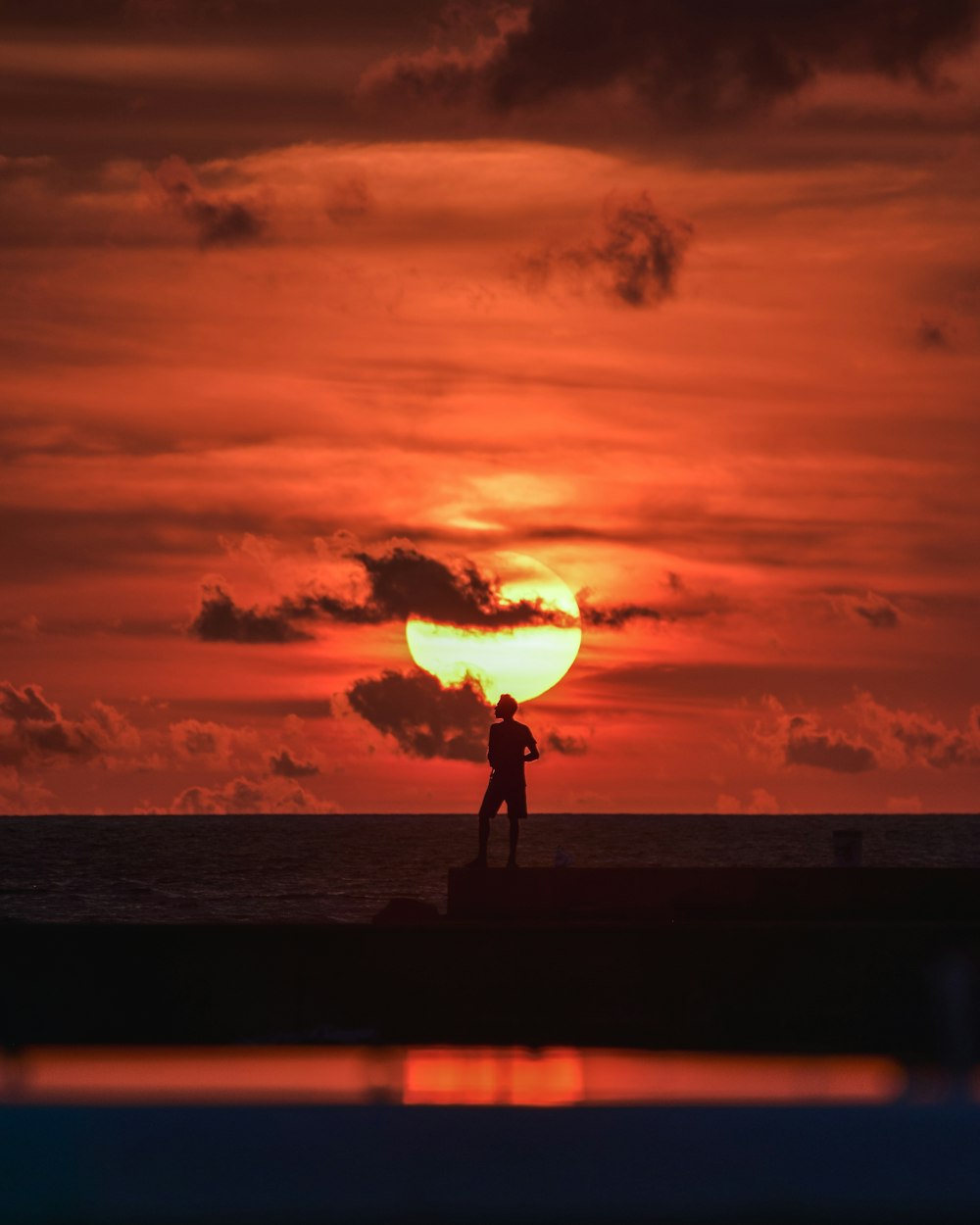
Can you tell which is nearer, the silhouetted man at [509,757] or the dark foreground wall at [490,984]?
the dark foreground wall at [490,984]

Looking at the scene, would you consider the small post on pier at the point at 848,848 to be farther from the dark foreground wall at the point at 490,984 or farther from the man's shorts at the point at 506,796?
the dark foreground wall at the point at 490,984

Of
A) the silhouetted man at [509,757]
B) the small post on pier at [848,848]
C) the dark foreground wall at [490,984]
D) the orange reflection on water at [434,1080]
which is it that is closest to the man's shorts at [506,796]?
the silhouetted man at [509,757]

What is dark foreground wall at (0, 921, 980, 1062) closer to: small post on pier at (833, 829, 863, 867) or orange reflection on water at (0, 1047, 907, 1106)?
orange reflection on water at (0, 1047, 907, 1106)

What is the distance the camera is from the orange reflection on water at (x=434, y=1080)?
513cm

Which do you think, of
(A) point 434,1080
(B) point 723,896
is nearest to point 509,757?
(B) point 723,896

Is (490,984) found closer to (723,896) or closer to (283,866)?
(723,896)

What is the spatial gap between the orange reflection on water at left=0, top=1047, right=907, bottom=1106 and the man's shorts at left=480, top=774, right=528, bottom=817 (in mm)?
9927

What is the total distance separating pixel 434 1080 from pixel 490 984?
3.66 meters

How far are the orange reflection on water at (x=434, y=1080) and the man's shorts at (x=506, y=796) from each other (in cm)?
993

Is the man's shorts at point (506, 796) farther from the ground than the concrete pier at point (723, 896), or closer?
farther from the ground

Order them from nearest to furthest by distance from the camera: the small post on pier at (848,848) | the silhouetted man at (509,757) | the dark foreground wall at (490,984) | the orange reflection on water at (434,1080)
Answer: the orange reflection on water at (434,1080)
the dark foreground wall at (490,984)
the silhouetted man at (509,757)
the small post on pier at (848,848)

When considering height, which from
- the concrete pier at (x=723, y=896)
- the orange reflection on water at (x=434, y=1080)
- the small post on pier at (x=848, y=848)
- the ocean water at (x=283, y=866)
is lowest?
the orange reflection on water at (x=434, y=1080)

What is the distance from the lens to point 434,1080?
5844mm

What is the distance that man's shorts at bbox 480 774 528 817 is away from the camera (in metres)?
16.8
